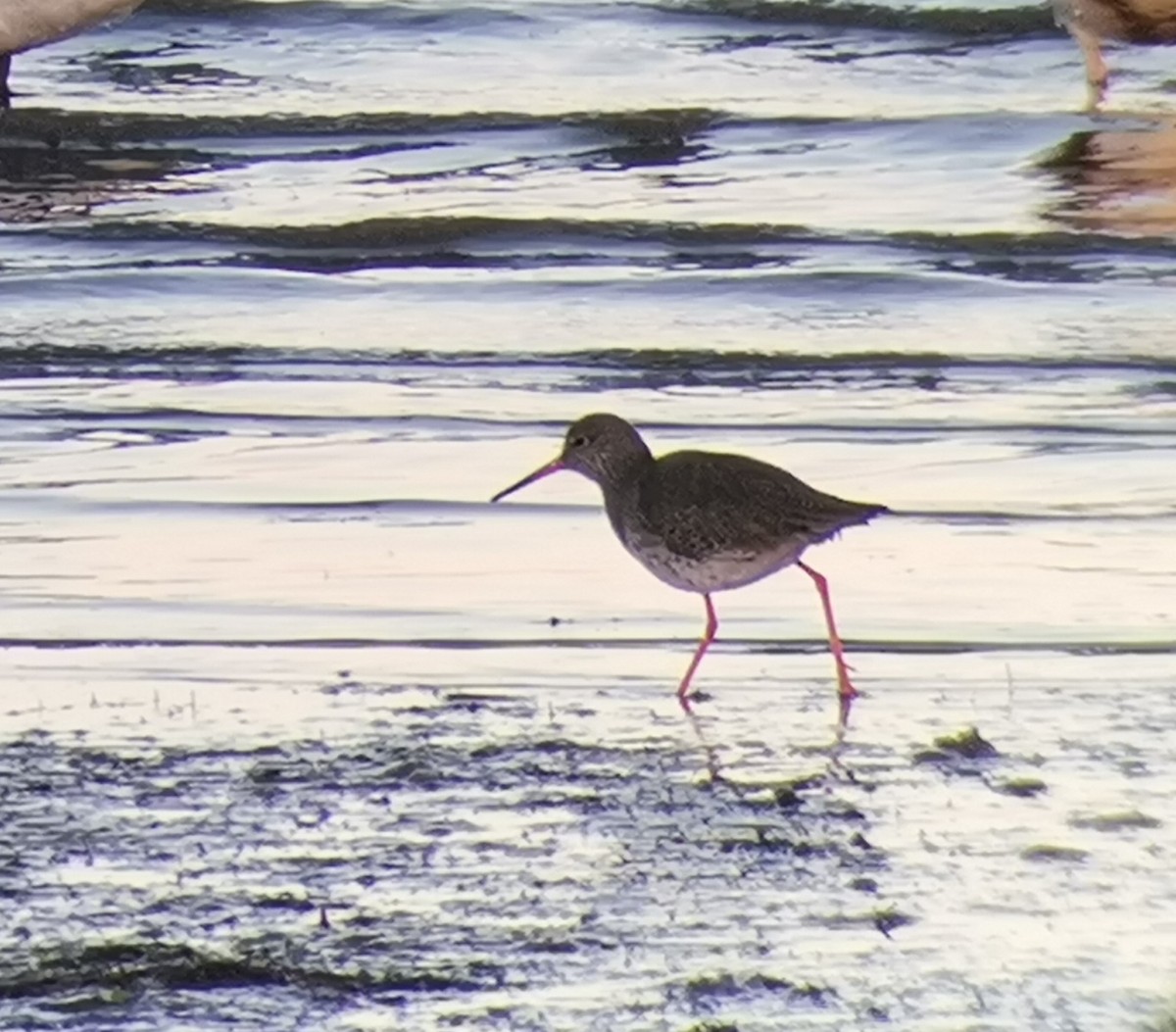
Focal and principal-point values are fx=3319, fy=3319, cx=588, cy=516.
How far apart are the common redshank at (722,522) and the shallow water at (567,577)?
0.17 meters

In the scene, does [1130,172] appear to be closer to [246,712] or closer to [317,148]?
[317,148]

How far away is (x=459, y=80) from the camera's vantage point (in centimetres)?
1552

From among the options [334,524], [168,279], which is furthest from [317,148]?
[334,524]

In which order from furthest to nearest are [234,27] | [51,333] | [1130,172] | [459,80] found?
[234,27] < [459,80] < [1130,172] < [51,333]

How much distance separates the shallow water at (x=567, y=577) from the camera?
443 cm

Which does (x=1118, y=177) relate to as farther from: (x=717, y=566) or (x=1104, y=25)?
(x=717, y=566)

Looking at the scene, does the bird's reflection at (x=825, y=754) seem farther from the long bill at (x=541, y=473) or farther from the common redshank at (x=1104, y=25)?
the common redshank at (x=1104, y=25)

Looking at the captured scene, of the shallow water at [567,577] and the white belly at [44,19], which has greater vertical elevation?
the shallow water at [567,577]

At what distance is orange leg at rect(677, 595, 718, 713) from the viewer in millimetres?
5824

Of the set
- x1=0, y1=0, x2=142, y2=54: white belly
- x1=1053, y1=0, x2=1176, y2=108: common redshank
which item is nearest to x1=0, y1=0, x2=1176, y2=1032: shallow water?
x1=1053, y1=0, x2=1176, y2=108: common redshank

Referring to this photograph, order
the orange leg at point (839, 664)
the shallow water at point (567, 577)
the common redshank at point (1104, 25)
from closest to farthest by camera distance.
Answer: the shallow water at point (567, 577) → the orange leg at point (839, 664) → the common redshank at point (1104, 25)

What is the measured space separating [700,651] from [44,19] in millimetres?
10551

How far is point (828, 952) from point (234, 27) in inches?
529

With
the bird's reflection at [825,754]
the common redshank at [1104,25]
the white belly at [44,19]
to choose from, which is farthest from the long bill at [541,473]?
the white belly at [44,19]
